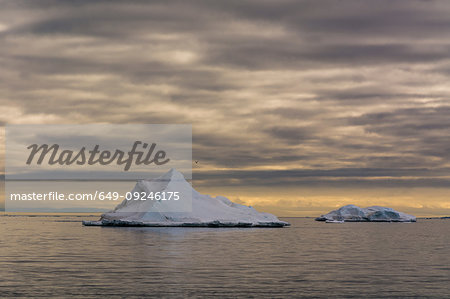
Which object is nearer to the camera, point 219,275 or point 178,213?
point 219,275

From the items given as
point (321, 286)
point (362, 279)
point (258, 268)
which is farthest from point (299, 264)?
point (321, 286)

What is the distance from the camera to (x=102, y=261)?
167 feet

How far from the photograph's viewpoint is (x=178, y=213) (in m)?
157

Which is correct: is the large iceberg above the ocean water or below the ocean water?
above

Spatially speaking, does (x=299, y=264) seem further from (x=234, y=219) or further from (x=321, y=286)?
(x=234, y=219)

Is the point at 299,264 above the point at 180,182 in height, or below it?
below

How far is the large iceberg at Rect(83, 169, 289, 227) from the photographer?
15312 cm

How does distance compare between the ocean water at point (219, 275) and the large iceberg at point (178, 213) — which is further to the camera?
the large iceberg at point (178, 213)

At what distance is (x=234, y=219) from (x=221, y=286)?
12476 cm

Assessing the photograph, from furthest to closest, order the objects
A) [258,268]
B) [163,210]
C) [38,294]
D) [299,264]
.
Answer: [163,210]
[299,264]
[258,268]
[38,294]

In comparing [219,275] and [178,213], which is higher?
[178,213]

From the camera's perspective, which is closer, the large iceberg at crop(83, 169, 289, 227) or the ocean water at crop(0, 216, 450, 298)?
the ocean water at crop(0, 216, 450, 298)

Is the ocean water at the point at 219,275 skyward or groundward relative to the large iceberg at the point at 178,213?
groundward

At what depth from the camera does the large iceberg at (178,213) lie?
153 m
